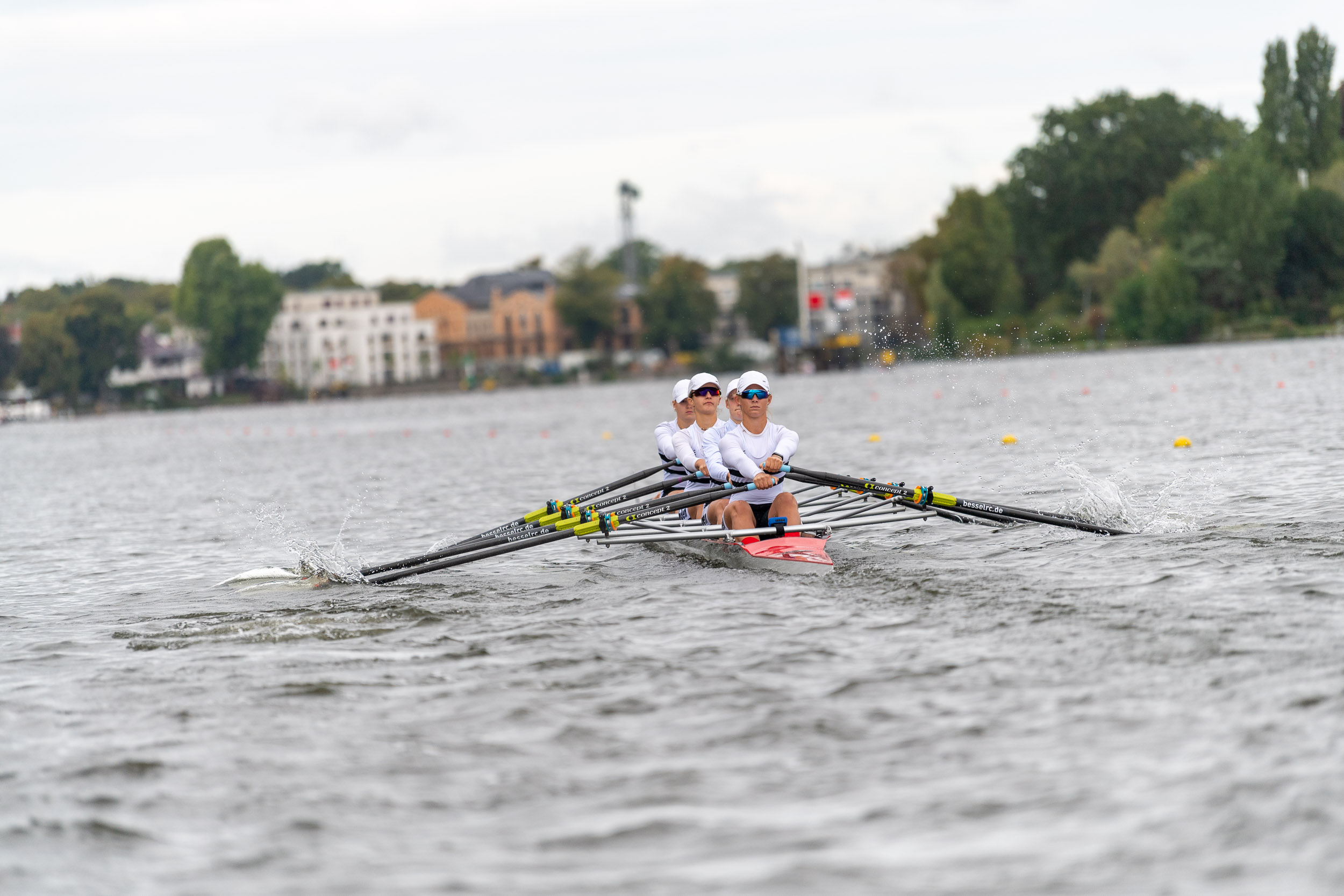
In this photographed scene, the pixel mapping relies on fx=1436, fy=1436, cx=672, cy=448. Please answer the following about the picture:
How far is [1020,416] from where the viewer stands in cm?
3538

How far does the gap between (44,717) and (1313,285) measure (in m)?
83.1

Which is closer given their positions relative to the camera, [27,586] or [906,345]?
[27,586]

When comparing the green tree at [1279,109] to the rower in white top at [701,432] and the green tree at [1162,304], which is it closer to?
the green tree at [1162,304]

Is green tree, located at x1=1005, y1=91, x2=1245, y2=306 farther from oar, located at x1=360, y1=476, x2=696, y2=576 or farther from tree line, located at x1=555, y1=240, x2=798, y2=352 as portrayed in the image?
oar, located at x1=360, y1=476, x2=696, y2=576

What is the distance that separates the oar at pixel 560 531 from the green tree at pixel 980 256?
283 ft

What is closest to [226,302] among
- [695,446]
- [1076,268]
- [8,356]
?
[8,356]

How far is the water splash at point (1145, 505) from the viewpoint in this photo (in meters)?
13.2

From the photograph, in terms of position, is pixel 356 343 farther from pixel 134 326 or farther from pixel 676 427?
pixel 676 427

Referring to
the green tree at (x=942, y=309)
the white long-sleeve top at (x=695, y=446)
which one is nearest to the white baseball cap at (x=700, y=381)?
the white long-sleeve top at (x=695, y=446)

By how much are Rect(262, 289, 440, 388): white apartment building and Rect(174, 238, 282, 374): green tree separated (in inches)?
696

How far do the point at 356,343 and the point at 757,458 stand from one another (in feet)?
501

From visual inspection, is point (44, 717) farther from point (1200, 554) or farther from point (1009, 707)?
point (1200, 554)

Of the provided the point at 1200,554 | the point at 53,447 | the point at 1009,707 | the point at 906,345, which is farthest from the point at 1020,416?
the point at 906,345

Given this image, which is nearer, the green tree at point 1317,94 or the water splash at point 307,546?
the water splash at point 307,546
